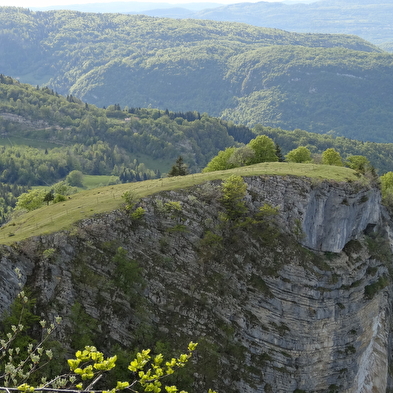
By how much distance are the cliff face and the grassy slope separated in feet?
5.82

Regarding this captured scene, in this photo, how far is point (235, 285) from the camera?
55.5 m

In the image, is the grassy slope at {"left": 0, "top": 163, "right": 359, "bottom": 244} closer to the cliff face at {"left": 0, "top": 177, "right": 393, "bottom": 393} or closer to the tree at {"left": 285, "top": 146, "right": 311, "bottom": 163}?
the cliff face at {"left": 0, "top": 177, "right": 393, "bottom": 393}

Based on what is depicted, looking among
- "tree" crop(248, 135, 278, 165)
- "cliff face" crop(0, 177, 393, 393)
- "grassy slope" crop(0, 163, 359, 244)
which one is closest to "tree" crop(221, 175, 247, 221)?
"cliff face" crop(0, 177, 393, 393)

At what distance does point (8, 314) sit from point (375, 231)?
55504mm

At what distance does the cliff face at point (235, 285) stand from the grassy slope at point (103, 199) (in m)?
1.77

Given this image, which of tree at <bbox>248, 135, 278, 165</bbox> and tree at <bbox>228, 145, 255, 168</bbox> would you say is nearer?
tree at <bbox>228, 145, 255, 168</bbox>

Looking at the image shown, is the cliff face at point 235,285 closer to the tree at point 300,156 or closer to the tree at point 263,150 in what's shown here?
the tree at point 263,150

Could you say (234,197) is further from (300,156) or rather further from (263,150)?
(300,156)

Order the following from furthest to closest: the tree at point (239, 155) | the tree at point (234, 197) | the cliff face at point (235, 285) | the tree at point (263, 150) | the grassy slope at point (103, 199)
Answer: the tree at point (263, 150)
the tree at point (239, 155)
the tree at point (234, 197)
the grassy slope at point (103, 199)
the cliff face at point (235, 285)

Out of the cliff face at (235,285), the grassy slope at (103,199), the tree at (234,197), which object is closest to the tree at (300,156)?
the grassy slope at (103,199)

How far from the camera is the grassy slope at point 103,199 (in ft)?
170

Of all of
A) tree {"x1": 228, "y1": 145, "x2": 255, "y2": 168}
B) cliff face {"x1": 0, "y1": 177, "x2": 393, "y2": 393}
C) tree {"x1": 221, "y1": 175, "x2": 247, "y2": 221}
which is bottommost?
cliff face {"x1": 0, "y1": 177, "x2": 393, "y2": 393}

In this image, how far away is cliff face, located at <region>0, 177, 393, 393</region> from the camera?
4831cm

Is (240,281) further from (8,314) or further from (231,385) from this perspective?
(8,314)
